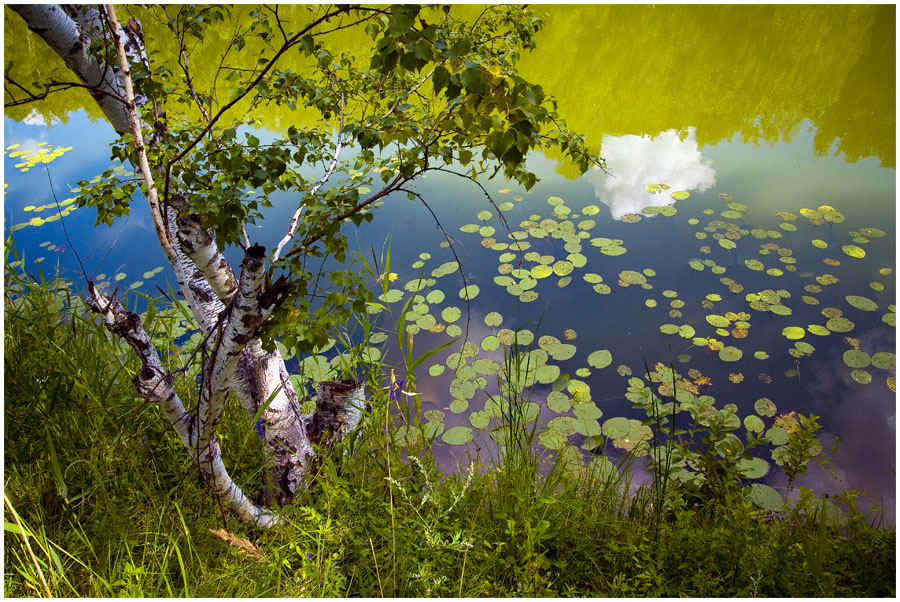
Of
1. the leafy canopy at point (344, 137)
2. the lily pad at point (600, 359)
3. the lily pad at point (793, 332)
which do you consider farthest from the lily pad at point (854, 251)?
the leafy canopy at point (344, 137)

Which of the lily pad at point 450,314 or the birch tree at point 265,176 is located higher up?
the lily pad at point 450,314

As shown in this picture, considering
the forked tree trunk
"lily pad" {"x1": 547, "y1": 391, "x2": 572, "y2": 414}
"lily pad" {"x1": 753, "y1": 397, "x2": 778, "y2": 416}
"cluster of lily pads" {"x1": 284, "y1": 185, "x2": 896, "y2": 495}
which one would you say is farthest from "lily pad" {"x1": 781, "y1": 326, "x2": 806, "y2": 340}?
the forked tree trunk

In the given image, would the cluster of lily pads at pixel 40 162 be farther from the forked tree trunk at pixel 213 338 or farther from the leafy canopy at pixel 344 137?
the forked tree trunk at pixel 213 338

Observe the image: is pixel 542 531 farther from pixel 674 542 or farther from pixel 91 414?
pixel 91 414

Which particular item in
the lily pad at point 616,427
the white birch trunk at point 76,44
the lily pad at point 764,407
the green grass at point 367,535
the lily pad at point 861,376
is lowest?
the green grass at point 367,535

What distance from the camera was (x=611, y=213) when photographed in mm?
3455

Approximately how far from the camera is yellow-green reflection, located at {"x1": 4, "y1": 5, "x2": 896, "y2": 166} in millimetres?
4254

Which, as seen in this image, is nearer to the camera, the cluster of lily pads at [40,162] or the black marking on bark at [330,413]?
the black marking on bark at [330,413]

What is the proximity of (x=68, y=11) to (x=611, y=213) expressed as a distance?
306cm

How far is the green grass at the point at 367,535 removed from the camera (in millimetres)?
1155

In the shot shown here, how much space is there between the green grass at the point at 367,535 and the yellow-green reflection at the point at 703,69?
331 cm

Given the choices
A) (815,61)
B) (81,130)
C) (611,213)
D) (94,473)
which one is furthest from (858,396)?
(81,130)

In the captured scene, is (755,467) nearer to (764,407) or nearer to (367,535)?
(764,407)

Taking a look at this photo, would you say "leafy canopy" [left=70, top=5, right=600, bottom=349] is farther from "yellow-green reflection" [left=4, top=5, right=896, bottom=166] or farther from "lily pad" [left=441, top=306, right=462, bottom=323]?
"yellow-green reflection" [left=4, top=5, right=896, bottom=166]
